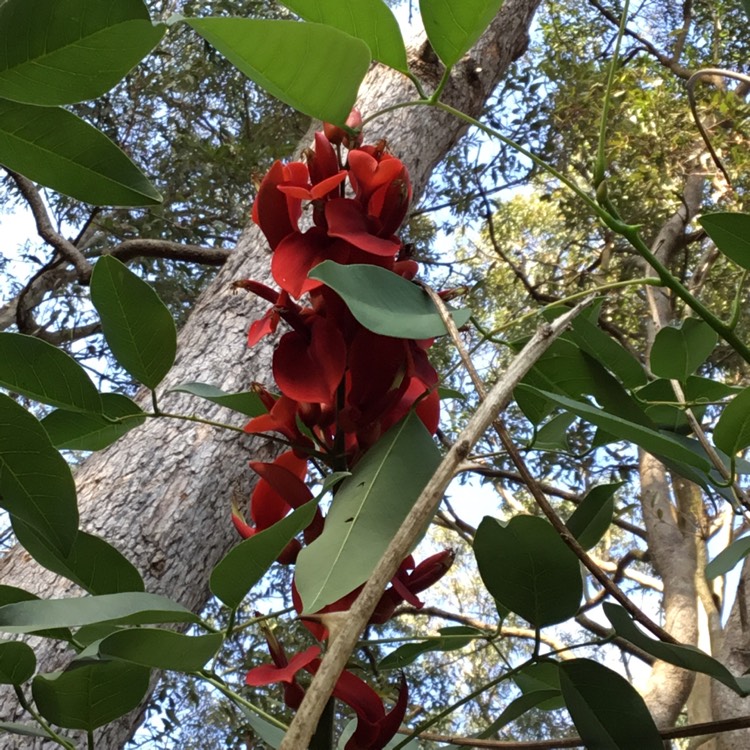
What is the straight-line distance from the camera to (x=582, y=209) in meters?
3.19

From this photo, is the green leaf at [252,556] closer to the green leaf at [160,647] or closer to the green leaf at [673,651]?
the green leaf at [160,647]

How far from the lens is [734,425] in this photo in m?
0.38

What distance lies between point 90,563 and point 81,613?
0.09 m

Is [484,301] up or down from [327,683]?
up

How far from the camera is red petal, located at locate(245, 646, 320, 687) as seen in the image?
28 centimetres

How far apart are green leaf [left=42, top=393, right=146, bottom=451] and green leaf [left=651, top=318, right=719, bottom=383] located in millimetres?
282

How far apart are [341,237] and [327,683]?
0.19 meters

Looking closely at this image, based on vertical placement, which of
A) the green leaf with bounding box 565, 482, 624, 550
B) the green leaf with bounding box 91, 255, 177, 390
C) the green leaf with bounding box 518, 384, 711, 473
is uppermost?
the green leaf with bounding box 565, 482, 624, 550

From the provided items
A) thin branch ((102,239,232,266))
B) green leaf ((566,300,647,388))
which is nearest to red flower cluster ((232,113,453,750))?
green leaf ((566,300,647,388))

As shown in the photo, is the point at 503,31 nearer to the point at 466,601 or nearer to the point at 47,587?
the point at 47,587

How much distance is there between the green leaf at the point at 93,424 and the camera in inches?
16.0

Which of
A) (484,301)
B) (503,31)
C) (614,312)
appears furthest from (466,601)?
(503,31)

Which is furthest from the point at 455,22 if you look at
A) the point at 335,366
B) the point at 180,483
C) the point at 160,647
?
the point at 180,483

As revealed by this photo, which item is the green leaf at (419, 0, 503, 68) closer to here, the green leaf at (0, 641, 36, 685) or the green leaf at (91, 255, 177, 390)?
the green leaf at (91, 255, 177, 390)
